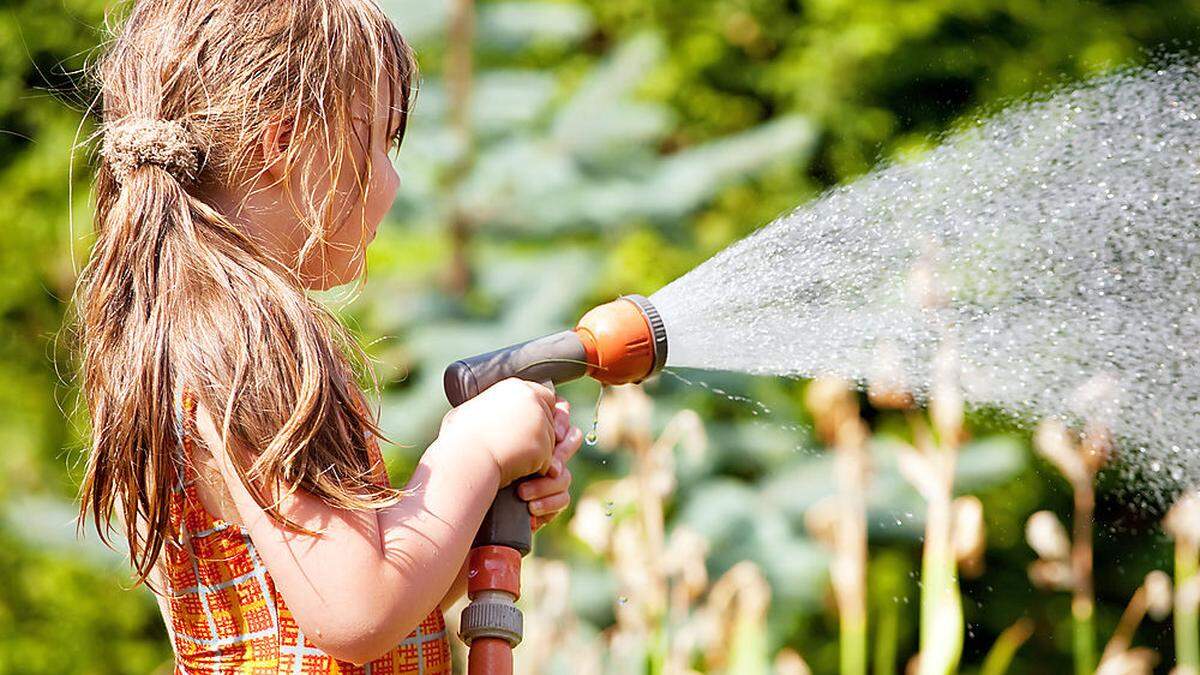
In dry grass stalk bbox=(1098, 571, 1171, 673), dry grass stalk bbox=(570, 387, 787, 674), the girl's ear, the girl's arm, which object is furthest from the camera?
dry grass stalk bbox=(570, 387, 787, 674)

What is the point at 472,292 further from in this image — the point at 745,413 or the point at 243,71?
the point at 243,71

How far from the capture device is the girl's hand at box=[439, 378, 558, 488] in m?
1.35

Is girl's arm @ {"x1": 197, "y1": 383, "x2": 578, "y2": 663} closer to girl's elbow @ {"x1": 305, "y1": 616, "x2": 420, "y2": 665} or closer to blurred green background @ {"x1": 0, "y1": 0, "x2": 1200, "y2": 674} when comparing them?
girl's elbow @ {"x1": 305, "y1": 616, "x2": 420, "y2": 665}

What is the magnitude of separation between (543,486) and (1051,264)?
3.67 ft

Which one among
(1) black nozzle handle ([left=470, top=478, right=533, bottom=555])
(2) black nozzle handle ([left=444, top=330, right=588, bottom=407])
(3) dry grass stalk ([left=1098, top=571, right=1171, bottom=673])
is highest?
(2) black nozzle handle ([left=444, top=330, right=588, bottom=407])

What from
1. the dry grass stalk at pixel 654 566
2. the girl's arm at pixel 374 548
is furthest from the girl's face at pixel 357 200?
the dry grass stalk at pixel 654 566

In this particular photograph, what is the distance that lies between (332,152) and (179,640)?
0.52 m

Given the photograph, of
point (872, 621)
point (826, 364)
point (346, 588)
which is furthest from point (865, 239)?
point (872, 621)

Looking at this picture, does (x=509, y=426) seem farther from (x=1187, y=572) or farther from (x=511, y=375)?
(x=1187, y=572)

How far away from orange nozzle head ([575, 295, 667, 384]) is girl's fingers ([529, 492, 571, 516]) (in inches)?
5.2

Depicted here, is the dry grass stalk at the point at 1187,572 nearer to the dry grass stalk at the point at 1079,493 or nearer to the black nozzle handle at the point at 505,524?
the dry grass stalk at the point at 1079,493

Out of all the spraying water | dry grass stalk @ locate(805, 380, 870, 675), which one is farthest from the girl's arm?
dry grass stalk @ locate(805, 380, 870, 675)

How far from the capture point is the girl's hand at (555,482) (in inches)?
56.5

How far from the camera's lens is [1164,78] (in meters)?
2.44
